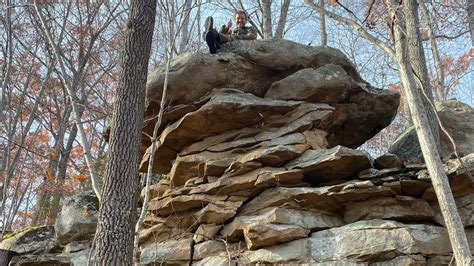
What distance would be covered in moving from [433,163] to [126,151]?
12.6 ft

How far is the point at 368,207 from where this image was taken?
5.85 metres

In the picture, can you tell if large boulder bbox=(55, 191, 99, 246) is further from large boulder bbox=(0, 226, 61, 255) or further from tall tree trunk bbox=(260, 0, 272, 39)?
tall tree trunk bbox=(260, 0, 272, 39)

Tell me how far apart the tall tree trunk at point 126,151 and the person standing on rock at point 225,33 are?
4.28 feet

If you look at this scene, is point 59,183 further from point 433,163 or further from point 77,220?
point 433,163

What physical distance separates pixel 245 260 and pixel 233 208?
0.83 metres

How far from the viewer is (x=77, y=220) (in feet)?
25.7

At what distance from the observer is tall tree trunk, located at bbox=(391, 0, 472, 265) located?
4595 mm

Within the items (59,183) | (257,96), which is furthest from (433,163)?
(59,183)

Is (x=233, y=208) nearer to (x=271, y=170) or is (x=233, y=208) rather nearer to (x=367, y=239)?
(x=271, y=170)

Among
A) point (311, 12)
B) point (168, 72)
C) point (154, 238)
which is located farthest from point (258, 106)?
point (311, 12)

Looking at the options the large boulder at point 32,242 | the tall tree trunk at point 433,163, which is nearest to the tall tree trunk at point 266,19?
the tall tree trunk at point 433,163

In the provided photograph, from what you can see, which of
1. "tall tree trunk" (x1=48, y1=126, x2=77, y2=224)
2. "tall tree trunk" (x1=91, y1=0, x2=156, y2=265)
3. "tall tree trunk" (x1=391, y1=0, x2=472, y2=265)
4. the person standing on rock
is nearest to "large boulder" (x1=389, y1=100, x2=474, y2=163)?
"tall tree trunk" (x1=391, y1=0, x2=472, y2=265)

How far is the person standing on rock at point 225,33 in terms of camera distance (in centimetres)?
708

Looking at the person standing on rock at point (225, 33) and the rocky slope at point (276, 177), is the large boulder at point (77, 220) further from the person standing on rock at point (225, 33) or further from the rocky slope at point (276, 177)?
the person standing on rock at point (225, 33)
